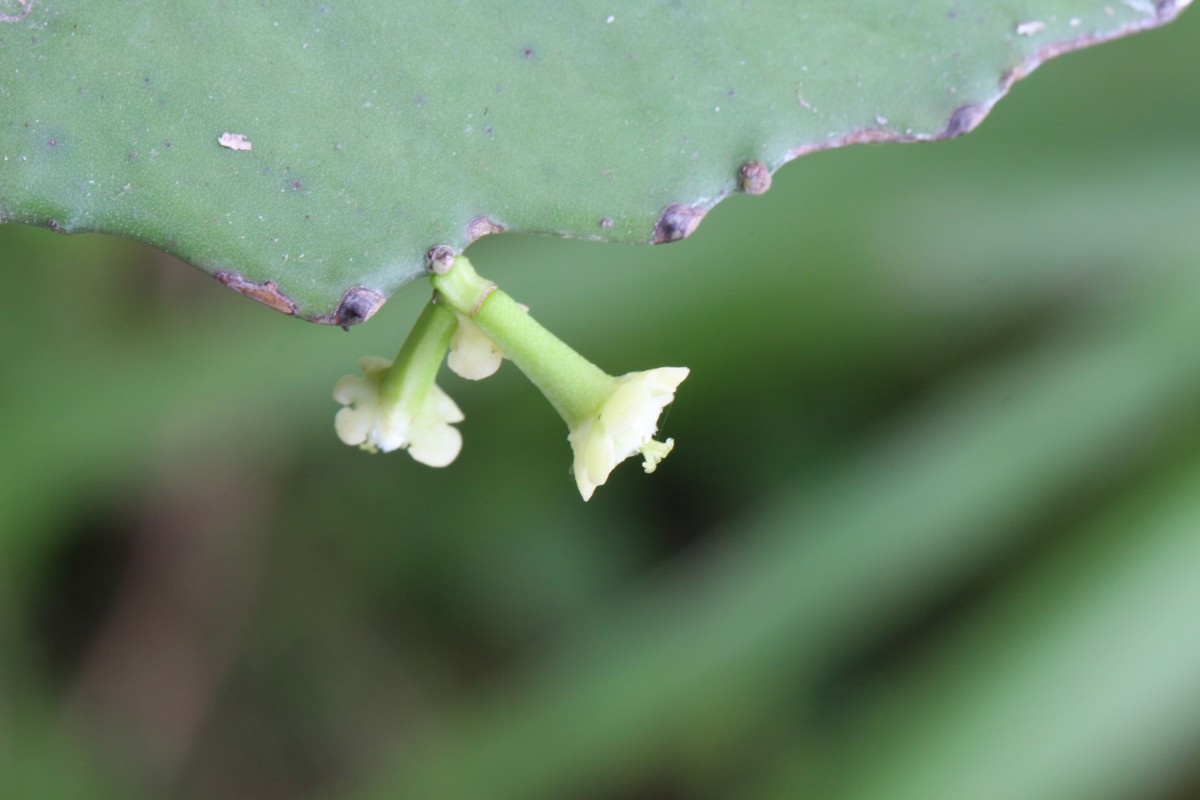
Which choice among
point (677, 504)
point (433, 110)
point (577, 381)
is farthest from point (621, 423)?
point (677, 504)

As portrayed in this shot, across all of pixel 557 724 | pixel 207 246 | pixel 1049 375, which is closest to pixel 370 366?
pixel 207 246

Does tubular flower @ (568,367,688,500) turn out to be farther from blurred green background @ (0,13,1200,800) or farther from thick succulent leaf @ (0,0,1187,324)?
blurred green background @ (0,13,1200,800)

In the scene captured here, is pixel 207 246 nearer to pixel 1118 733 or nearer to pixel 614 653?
pixel 614 653

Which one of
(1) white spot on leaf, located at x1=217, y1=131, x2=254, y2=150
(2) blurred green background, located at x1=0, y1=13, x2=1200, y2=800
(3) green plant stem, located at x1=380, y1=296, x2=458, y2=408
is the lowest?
(3) green plant stem, located at x1=380, y1=296, x2=458, y2=408

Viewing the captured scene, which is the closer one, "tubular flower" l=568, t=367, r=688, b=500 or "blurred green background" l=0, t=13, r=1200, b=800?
"tubular flower" l=568, t=367, r=688, b=500

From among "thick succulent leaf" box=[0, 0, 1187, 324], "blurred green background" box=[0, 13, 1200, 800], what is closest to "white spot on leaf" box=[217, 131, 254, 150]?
"thick succulent leaf" box=[0, 0, 1187, 324]

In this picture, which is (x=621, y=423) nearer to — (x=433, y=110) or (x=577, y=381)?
(x=577, y=381)

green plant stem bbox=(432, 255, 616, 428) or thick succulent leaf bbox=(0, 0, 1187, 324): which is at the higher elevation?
thick succulent leaf bbox=(0, 0, 1187, 324)
